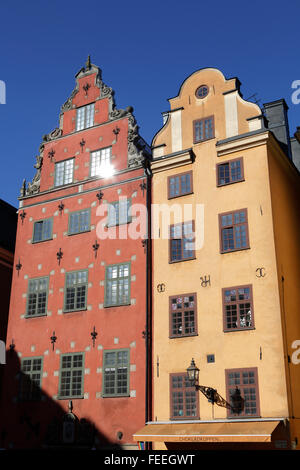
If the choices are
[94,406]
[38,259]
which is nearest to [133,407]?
[94,406]

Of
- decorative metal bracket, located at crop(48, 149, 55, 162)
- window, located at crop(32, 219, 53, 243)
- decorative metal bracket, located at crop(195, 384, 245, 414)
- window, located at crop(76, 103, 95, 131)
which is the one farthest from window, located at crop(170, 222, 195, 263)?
decorative metal bracket, located at crop(48, 149, 55, 162)

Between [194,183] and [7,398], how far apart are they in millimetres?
12455

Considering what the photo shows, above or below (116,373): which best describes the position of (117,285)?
above

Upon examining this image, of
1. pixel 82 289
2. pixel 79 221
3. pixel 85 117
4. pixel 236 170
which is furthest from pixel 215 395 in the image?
pixel 85 117

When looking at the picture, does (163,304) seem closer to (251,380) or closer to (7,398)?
(251,380)

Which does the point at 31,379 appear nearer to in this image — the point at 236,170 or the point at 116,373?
→ the point at 116,373

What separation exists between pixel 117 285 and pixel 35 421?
21.8 ft

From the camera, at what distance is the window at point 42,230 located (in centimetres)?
2684

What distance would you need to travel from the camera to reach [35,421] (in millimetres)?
23594

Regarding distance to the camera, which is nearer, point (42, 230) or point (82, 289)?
point (82, 289)

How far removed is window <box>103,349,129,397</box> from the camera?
22.1m

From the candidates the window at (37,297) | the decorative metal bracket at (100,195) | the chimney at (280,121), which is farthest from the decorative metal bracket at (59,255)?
the chimney at (280,121)

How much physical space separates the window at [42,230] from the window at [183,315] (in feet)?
25.2

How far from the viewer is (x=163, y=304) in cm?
2255
